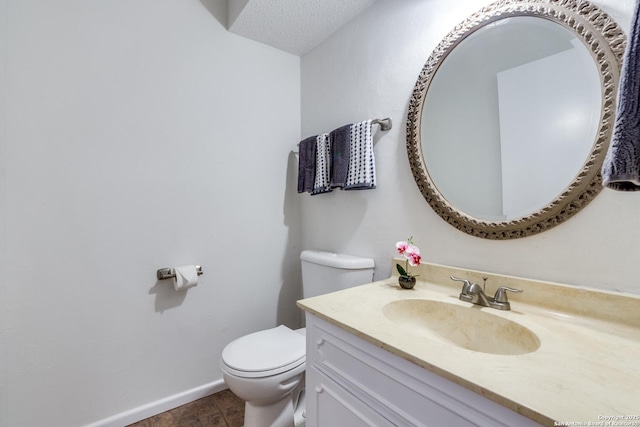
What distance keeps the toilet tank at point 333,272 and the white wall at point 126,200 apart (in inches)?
14.9

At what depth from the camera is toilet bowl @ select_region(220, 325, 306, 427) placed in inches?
43.1

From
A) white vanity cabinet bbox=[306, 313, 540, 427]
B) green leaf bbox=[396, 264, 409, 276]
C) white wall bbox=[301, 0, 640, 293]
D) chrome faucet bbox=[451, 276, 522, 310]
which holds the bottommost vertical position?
white vanity cabinet bbox=[306, 313, 540, 427]

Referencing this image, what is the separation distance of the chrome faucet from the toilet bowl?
74 cm

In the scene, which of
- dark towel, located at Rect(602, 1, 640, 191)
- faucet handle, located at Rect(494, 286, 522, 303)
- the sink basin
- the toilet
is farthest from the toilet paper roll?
dark towel, located at Rect(602, 1, 640, 191)

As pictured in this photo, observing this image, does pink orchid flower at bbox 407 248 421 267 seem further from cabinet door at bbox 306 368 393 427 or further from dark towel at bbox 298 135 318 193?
dark towel at bbox 298 135 318 193

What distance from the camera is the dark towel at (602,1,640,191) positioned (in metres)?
0.46

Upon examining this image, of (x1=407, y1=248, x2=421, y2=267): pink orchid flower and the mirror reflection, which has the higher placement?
the mirror reflection

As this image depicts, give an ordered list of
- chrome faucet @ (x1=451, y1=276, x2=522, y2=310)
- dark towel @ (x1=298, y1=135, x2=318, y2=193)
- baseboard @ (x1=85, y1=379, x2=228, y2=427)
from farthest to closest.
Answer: dark towel @ (x1=298, y1=135, x2=318, y2=193), baseboard @ (x1=85, y1=379, x2=228, y2=427), chrome faucet @ (x1=451, y1=276, x2=522, y2=310)

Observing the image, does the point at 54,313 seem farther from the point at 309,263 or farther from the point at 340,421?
the point at 340,421

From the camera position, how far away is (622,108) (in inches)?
19.0

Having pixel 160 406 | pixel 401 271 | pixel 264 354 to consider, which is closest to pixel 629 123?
pixel 401 271

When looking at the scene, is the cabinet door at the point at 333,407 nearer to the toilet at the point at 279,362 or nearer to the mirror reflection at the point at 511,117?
the toilet at the point at 279,362

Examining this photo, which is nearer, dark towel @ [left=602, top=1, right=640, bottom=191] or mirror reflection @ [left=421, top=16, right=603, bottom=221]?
dark towel @ [left=602, top=1, right=640, bottom=191]

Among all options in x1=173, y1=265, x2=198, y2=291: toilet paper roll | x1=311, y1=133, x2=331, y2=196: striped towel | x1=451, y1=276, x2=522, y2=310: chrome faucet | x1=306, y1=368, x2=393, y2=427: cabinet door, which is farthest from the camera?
x1=311, y1=133, x2=331, y2=196: striped towel
